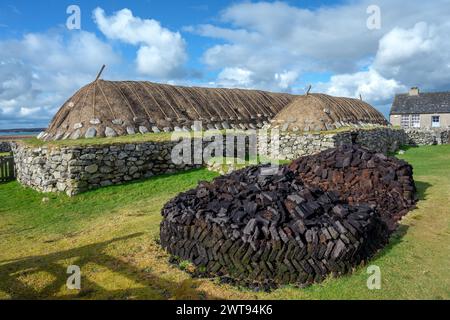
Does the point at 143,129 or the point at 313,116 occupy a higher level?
the point at 313,116

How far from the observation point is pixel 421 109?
135 feet

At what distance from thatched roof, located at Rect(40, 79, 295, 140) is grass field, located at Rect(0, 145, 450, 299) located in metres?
5.04

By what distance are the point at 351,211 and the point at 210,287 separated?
3204 millimetres

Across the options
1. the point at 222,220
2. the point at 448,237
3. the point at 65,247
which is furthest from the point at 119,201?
the point at 448,237

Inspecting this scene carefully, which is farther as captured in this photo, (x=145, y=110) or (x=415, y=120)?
(x=415, y=120)

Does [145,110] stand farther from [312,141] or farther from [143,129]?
[312,141]

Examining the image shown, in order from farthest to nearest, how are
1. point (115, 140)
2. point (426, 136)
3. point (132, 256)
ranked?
point (426, 136) → point (115, 140) → point (132, 256)

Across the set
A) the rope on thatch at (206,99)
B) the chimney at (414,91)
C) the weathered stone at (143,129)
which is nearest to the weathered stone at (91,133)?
the weathered stone at (143,129)

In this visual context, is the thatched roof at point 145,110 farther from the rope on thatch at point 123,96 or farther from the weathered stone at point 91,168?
the weathered stone at point 91,168

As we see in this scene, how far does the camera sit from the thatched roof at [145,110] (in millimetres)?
15992

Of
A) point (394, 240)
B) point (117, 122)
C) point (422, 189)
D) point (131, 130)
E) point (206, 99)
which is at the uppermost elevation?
point (206, 99)

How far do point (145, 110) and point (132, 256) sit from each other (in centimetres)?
1221

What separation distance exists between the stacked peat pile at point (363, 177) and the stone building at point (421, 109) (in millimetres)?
33240

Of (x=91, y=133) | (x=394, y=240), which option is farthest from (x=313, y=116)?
(x=394, y=240)
